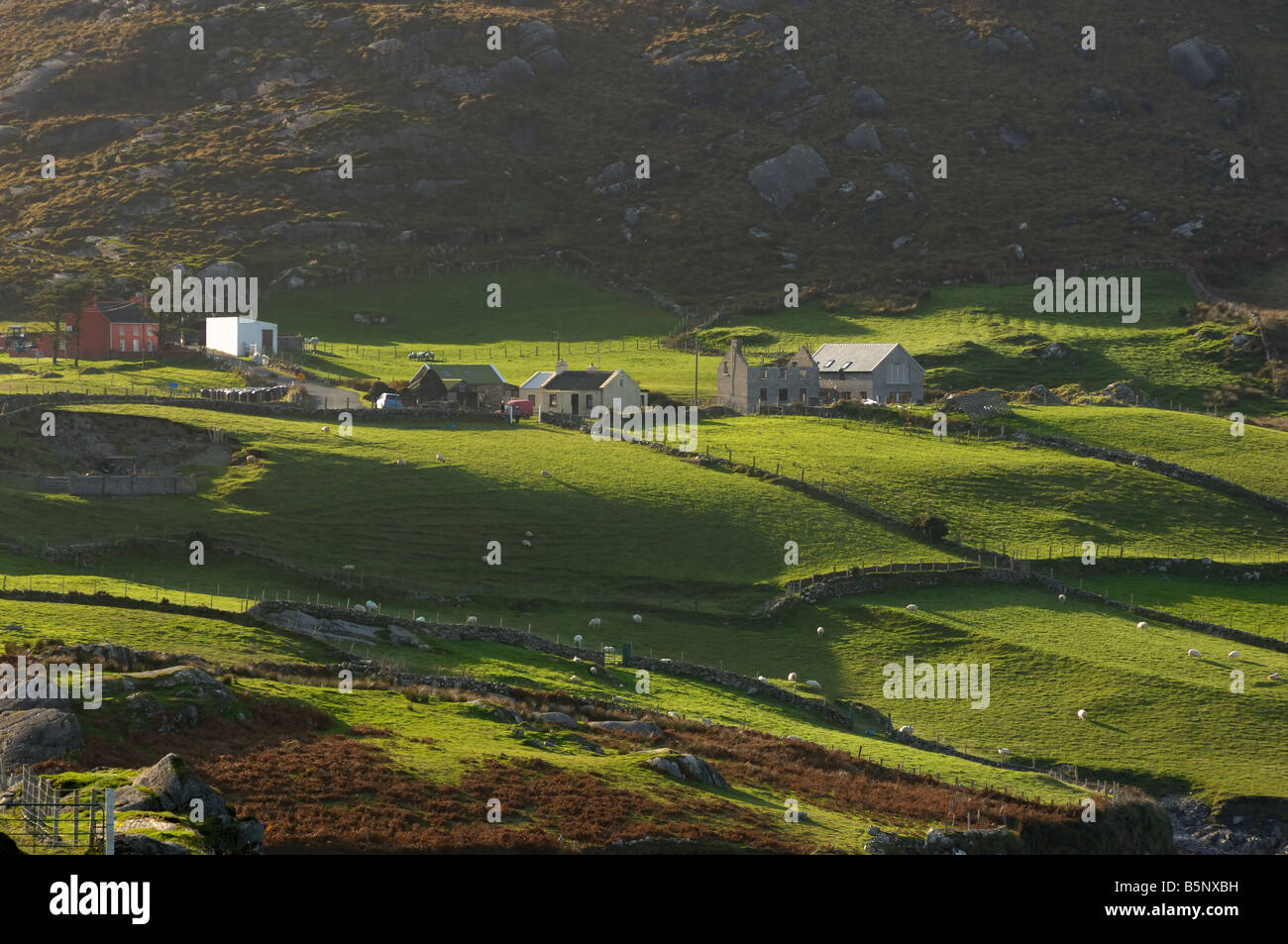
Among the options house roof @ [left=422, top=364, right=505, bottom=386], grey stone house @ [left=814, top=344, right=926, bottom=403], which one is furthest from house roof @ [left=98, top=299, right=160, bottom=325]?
grey stone house @ [left=814, top=344, right=926, bottom=403]

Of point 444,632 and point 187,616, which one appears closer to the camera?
point 187,616

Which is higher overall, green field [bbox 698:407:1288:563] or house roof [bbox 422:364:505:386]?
house roof [bbox 422:364:505:386]

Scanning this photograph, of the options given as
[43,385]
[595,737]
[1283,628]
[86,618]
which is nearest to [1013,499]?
[1283,628]

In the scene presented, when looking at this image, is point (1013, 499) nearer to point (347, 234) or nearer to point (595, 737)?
point (595, 737)

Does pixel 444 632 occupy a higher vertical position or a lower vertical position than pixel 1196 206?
lower

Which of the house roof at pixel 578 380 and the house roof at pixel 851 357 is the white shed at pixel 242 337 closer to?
the house roof at pixel 578 380

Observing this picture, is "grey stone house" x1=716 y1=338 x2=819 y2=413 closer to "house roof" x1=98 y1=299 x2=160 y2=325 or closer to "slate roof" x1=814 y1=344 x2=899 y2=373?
"slate roof" x1=814 y1=344 x2=899 y2=373

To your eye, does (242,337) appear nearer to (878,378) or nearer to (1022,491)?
(878,378)
